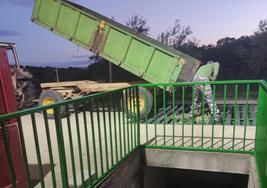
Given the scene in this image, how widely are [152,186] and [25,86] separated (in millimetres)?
5377

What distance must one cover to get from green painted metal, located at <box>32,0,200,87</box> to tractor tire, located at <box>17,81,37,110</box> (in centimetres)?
211

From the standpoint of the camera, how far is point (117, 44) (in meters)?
6.50

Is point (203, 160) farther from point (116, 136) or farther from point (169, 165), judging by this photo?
point (116, 136)

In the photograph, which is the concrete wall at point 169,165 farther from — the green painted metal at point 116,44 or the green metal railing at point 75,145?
the green painted metal at point 116,44

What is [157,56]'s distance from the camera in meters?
6.02

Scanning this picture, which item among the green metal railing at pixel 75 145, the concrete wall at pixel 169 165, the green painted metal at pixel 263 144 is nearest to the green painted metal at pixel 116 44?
the green metal railing at pixel 75 145

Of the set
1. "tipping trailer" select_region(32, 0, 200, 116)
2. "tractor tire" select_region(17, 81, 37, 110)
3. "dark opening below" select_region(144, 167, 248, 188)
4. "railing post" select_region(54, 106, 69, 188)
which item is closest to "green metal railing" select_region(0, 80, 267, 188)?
"railing post" select_region(54, 106, 69, 188)

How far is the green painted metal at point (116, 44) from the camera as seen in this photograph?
19.5ft

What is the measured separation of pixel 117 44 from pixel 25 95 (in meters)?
3.71

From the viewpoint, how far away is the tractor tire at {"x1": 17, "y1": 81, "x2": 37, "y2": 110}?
749cm

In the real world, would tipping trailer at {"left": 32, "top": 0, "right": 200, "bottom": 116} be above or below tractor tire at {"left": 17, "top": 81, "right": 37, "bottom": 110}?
above

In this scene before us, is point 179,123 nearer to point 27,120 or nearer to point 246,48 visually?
point 27,120

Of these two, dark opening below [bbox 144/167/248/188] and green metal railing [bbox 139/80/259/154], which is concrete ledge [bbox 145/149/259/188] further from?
dark opening below [bbox 144/167/248/188]

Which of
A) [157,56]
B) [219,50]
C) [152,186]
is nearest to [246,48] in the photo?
[219,50]
